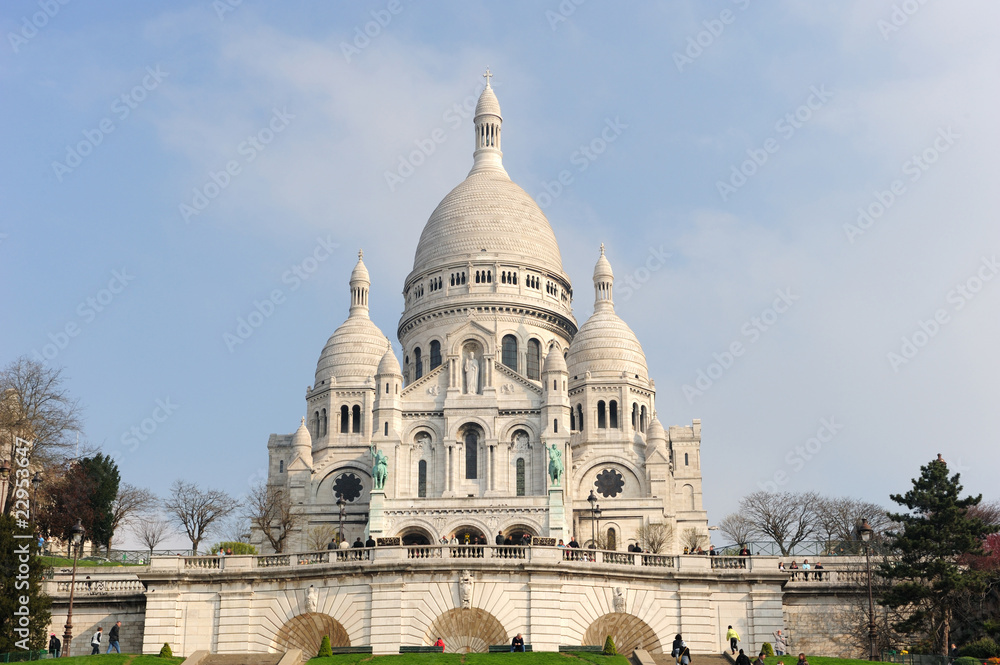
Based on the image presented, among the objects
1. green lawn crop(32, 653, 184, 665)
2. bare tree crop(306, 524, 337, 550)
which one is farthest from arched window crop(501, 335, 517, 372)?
green lawn crop(32, 653, 184, 665)

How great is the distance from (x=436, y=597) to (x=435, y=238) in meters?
66.0

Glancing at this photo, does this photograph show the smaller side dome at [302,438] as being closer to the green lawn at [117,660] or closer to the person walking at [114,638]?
the person walking at [114,638]

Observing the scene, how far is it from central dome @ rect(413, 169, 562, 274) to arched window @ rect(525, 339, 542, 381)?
22.5 ft

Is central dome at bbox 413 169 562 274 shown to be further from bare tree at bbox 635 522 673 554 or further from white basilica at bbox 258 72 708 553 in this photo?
bare tree at bbox 635 522 673 554

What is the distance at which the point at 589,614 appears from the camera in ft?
130

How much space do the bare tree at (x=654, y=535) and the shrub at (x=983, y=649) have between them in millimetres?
33796

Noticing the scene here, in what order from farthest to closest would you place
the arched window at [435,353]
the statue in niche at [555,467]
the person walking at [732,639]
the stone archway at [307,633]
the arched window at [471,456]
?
the arched window at [435,353] < the arched window at [471,456] < the statue in niche at [555,467] < the stone archway at [307,633] < the person walking at [732,639]

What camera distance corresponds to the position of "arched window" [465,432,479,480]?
273 feet

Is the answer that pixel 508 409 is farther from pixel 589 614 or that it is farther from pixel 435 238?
pixel 589 614

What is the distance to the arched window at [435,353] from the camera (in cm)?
9600

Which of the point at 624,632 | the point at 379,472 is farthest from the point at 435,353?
the point at 624,632

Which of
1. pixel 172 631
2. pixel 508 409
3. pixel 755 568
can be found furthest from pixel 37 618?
pixel 508 409

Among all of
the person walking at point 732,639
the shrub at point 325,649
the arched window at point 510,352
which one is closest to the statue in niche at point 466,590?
the shrub at point 325,649

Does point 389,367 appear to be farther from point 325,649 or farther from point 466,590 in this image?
point 325,649
